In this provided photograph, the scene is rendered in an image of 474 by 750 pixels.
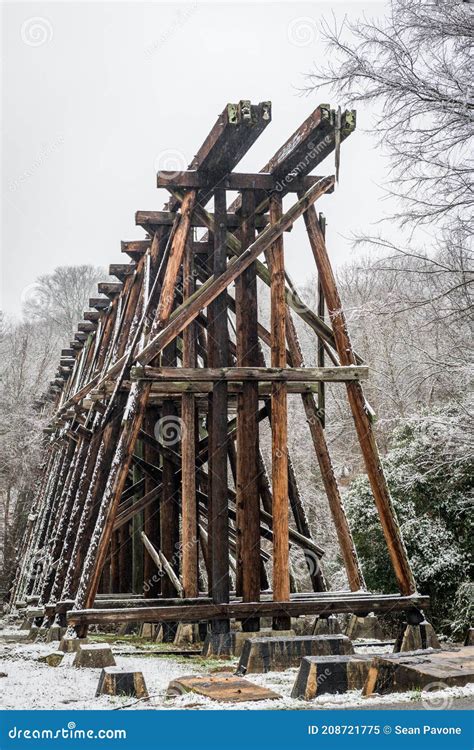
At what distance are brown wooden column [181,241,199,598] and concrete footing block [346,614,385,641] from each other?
209 centimetres

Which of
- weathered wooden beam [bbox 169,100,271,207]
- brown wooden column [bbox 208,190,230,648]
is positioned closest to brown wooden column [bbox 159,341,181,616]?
brown wooden column [bbox 208,190,230,648]

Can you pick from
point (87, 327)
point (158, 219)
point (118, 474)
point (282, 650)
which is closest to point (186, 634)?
point (118, 474)

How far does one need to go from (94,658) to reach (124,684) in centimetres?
169

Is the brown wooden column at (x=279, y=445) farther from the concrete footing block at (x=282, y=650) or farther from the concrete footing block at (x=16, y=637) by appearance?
the concrete footing block at (x=16, y=637)

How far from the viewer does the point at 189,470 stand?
10.2 metres

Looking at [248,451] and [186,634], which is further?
[186,634]

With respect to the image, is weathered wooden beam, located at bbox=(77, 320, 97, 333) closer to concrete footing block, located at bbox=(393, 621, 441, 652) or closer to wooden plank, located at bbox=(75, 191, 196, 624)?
wooden plank, located at bbox=(75, 191, 196, 624)

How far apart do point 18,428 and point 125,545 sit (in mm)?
12525

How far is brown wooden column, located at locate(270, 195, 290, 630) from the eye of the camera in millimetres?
9367

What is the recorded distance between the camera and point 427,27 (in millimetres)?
8766

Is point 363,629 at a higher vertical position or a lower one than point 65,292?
lower

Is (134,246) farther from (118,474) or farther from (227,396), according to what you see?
(118,474)

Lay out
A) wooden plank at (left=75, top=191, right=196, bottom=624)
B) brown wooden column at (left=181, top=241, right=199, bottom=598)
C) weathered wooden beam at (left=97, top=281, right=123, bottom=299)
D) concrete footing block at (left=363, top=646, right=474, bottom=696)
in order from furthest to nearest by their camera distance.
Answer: weathered wooden beam at (left=97, top=281, right=123, bottom=299) < brown wooden column at (left=181, top=241, right=199, bottom=598) < wooden plank at (left=75, top=191, right=196, bottom=624) < concrete footing block at (left=363, top=646, right=474, bottom=696)
